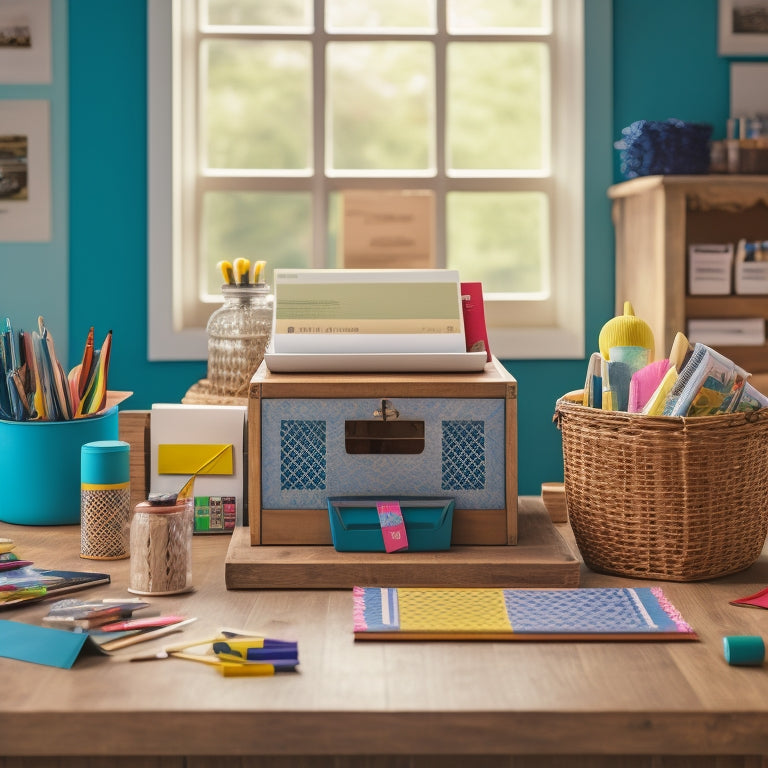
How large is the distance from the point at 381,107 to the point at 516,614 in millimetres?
2761

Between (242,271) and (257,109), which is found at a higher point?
(257,109)

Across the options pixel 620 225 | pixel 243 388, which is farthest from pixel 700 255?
pixel 243 388

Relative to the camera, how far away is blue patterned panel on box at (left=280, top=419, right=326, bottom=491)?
4.32ft

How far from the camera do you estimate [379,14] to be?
3.55 meters

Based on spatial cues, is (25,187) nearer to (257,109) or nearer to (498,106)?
(257,109)

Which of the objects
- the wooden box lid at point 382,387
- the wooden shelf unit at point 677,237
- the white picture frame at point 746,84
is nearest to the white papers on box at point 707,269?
the wooden shelf unit at point 677,237

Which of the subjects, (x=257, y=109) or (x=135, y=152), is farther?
(x=257, y=109)

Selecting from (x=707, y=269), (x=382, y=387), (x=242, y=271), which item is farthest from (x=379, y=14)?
(x=382, y=387)

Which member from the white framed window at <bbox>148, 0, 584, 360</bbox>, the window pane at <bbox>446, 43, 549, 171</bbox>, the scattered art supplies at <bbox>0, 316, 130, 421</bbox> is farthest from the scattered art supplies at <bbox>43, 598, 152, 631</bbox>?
the window pane at <bbox>446, 43, 549, 171</bbox>

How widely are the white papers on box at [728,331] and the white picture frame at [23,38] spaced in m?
2.31

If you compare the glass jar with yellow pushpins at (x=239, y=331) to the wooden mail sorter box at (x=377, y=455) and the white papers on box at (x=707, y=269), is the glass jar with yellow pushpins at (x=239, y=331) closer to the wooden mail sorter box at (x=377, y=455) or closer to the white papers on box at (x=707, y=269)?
the wooden mail sorter box at (x=377, y=455)

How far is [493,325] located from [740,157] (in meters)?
0.98

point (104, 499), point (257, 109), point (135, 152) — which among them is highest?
point (257, 109)

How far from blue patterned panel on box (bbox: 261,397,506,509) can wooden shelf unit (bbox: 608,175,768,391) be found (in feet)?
6.26
